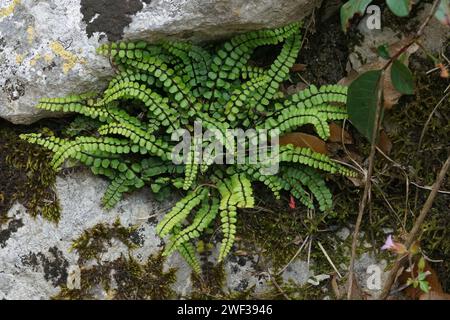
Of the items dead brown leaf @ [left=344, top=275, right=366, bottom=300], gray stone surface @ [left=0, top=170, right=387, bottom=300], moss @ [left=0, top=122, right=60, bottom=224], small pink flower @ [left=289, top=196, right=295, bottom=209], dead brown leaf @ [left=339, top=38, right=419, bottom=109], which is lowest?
dead brown leaf @ [left=344, top=275, right=366, bottom=300]

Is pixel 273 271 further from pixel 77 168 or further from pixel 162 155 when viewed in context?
pixel 77 168

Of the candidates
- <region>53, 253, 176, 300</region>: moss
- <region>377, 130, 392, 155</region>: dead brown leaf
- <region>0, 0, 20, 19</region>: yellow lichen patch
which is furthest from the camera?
<region>377, 130, 392, 155</region>: dead brown leaf

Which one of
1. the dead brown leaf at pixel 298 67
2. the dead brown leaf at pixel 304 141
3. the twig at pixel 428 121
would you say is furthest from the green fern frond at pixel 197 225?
the twig at pixel 428 121

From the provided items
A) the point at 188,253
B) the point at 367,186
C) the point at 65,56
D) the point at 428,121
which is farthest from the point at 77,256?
the point at 428,121

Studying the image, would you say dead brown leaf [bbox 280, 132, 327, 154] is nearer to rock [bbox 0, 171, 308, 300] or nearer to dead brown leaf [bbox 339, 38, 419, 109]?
dead brown leaf [bbox 339, 38, 419, 109]

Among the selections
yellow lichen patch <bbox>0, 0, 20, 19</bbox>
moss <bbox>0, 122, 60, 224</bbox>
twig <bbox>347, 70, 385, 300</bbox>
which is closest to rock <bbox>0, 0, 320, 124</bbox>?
yellow lichen patch <bbox>0, 0, 20, 19</bbox>

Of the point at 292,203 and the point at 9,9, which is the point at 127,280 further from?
the point at 9,9
